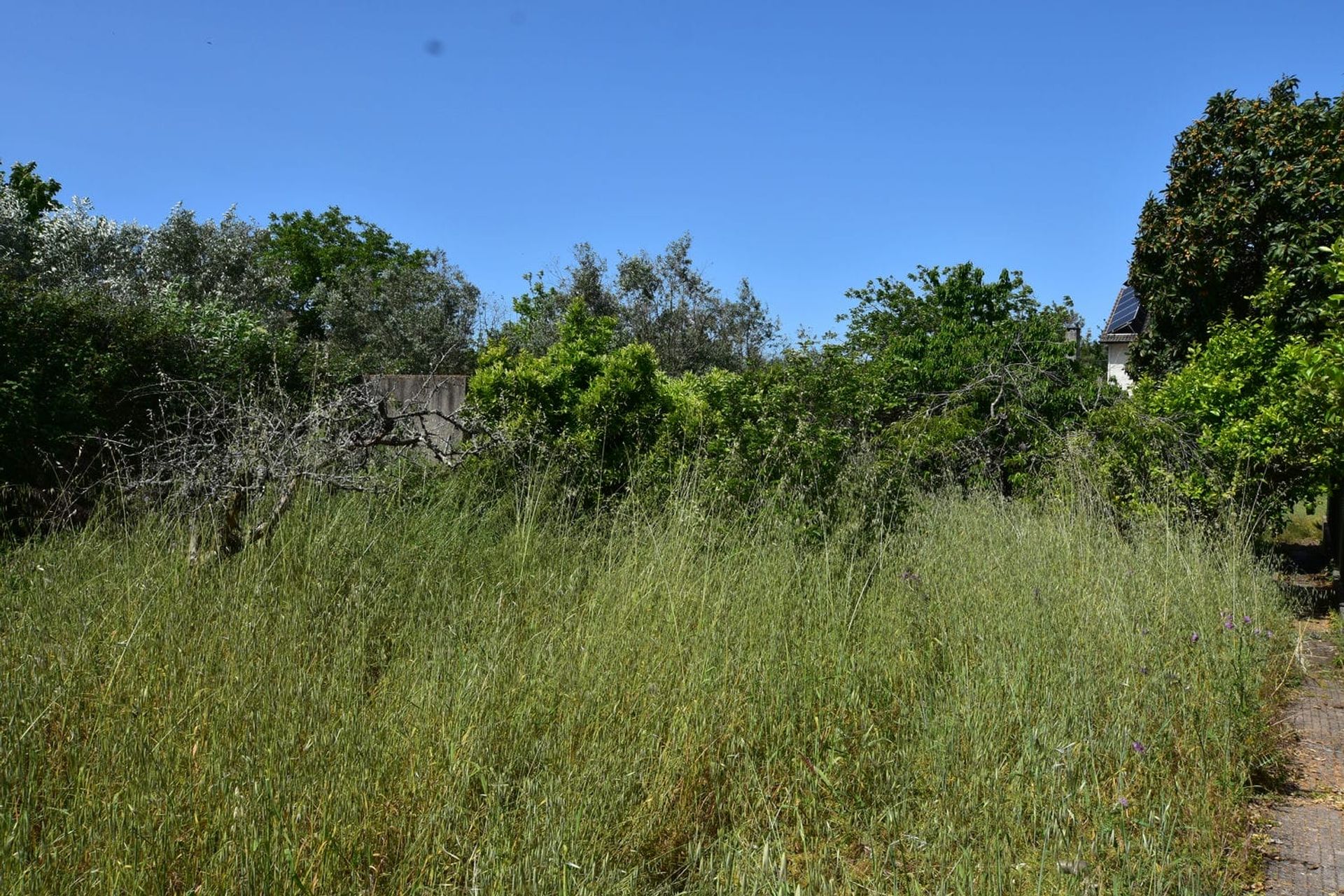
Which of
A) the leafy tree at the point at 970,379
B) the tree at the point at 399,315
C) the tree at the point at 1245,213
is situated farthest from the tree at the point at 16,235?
the tree at the point at 1245,213

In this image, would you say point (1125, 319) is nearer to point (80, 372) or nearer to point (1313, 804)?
point (1313, 804)

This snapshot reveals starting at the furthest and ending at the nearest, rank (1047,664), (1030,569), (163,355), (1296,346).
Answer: (163,355), (1296,346), (1030,569), (1047,664)

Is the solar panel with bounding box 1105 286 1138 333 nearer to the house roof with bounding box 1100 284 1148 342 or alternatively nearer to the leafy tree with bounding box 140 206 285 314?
the house roof with bounding box 1100 284 1148 342

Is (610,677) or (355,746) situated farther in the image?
(610,677)

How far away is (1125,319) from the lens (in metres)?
19.8

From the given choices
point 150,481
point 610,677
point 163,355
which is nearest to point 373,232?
point 163,355

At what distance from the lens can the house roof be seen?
1777 centimetres

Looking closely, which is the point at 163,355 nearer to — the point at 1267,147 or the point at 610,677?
the point at 610,677

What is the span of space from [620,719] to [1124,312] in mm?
20517

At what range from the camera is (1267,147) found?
9336 mm

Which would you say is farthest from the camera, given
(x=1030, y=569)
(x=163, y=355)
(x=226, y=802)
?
(x=163, y=355)

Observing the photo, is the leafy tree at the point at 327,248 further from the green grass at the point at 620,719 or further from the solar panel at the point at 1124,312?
the green grass at the point at 620,719

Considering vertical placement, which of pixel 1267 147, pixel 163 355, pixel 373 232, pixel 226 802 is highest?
pixel 373 232

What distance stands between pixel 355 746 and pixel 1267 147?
10011mm
